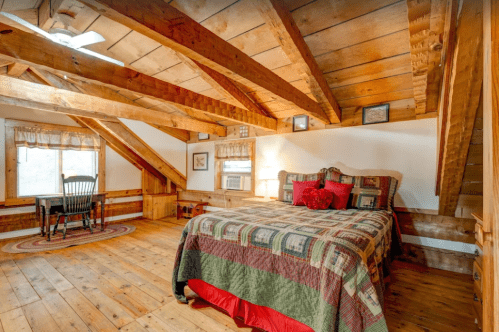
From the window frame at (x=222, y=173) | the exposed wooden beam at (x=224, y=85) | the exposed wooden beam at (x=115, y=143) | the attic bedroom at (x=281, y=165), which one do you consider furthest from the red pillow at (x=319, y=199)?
the exposed wooden beam at (x=115, y=143)

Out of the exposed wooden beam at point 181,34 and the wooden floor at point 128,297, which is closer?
the exposed wooden beam at point 181,34

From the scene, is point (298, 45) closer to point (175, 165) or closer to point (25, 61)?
point (25, 61)

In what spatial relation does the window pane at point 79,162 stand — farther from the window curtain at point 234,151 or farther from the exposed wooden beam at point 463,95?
the exposed wooden beam at point 463,95

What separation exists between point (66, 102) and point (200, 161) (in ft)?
9.24

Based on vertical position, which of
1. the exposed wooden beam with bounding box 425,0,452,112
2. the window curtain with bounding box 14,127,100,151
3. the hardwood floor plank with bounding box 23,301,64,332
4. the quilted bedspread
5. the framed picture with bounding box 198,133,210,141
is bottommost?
the hardwood floor plank with bounding box 23,301,64,332

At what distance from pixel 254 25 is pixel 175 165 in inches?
148

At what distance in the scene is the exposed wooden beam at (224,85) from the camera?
2.61 meters

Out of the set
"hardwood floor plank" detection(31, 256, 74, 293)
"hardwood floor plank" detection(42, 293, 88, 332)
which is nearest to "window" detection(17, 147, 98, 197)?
"hardwood floor plank" detection(31, 256, 74, 293)

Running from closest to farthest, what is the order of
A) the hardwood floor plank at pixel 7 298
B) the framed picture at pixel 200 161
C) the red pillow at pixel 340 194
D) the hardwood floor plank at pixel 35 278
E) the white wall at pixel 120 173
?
the hardwood floor plank at pixel 7 298, the hardwood floor plank at pixel 35 278, the red pillow at pixel 340 194, the white wall at pixel 120 173, the framed picture at pixel 200 161

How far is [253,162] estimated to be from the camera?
4.38m

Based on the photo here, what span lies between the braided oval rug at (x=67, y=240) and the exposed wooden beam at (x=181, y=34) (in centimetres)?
350

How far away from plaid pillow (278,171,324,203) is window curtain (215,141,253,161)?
1146mm

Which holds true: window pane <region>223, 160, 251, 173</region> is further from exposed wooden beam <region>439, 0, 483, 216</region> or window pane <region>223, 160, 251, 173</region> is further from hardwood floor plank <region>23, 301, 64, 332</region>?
hardwood floor plank <region>23, 301, 64, 332</region>

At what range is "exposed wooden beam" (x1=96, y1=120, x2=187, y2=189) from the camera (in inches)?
166
